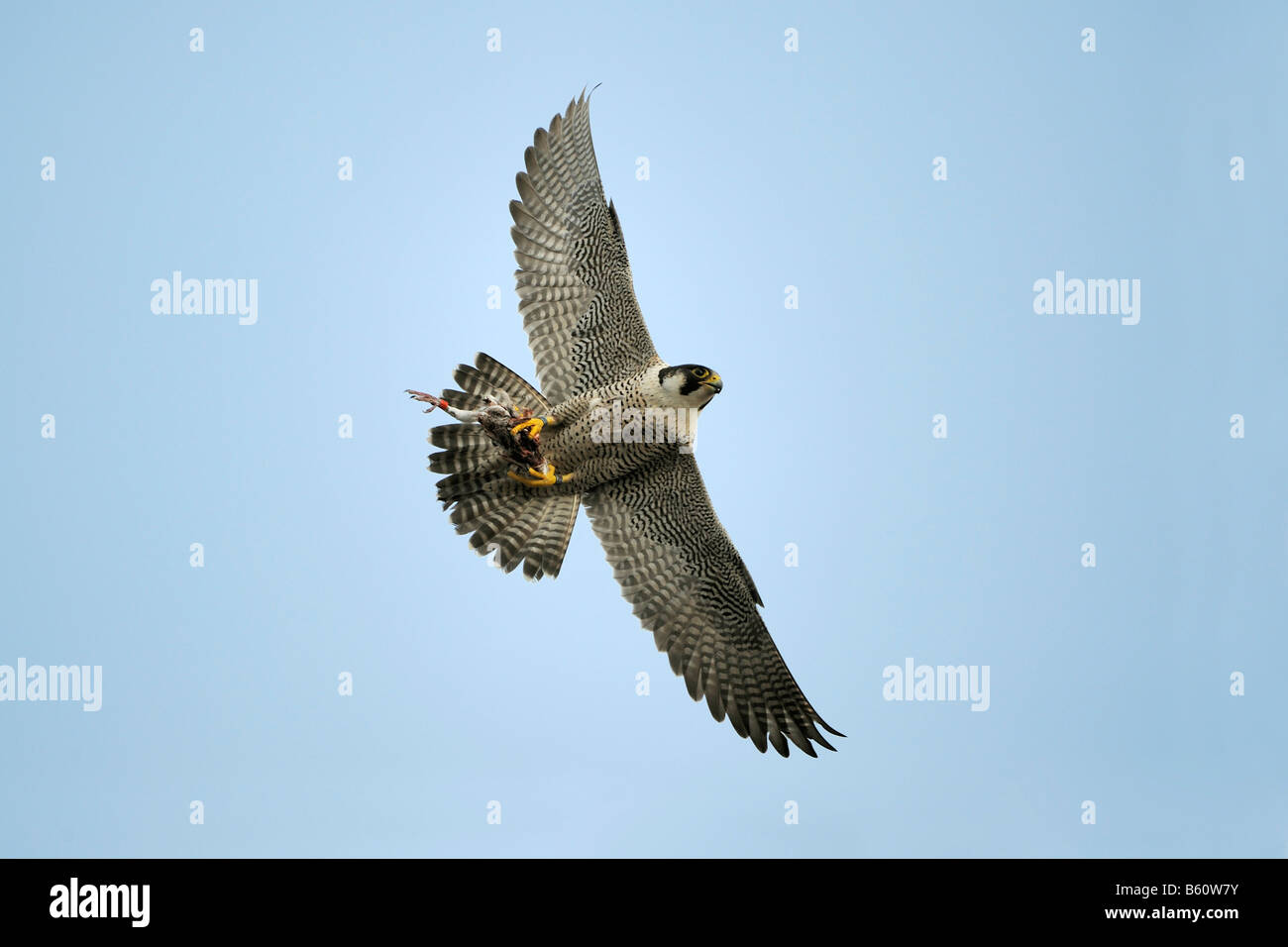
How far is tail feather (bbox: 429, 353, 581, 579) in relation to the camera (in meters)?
11.5

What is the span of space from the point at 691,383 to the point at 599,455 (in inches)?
46.2

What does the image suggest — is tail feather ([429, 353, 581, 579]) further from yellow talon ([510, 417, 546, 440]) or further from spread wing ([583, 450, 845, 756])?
spread wing ([583, 450, 845, 756])

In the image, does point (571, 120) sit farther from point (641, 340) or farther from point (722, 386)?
point (722, 386)

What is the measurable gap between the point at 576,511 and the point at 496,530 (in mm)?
796

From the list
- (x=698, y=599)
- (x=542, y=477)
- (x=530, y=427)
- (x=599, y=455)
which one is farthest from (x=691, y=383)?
(x=698, y=599)

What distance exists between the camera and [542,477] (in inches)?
462

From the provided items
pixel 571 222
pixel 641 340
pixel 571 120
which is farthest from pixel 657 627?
pixel 571 120

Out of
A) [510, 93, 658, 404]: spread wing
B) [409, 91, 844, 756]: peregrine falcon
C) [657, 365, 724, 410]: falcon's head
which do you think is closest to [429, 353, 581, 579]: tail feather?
[409, 91, 844, 756]: peregrine falcon

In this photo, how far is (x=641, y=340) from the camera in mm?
11781

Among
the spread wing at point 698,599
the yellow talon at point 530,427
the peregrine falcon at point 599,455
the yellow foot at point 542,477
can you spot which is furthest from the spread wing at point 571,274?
the spread wing at point 698,599

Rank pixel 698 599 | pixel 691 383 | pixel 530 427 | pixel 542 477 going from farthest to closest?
pixel 698 599
pixel 542 477
pixel 530 427
pixel 691 383

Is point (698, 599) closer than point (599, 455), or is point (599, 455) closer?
point (599, 455)

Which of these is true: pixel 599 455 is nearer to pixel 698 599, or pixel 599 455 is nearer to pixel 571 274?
pixel 571 274

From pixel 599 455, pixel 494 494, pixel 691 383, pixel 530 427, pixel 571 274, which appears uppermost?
pixel 571 274
